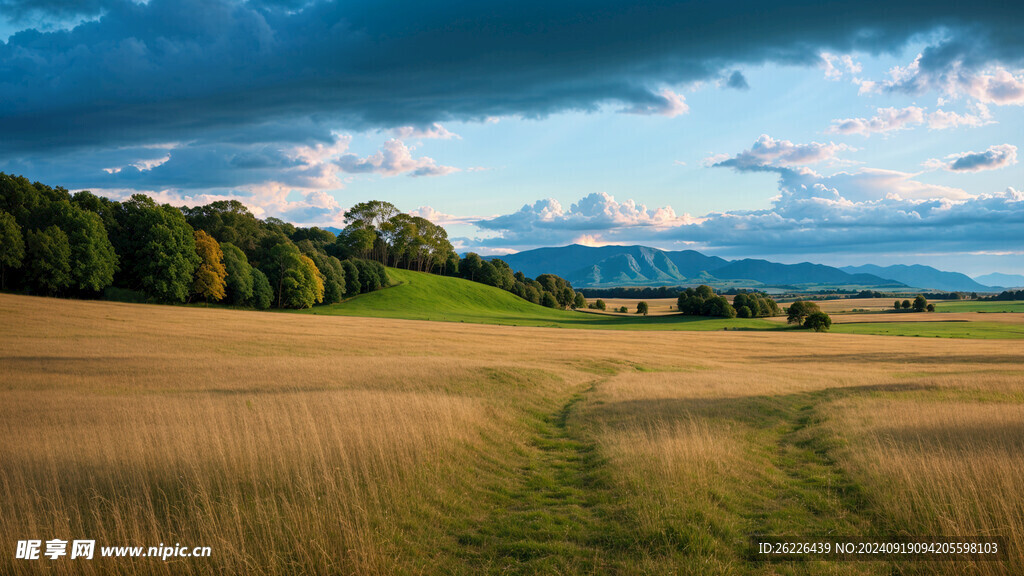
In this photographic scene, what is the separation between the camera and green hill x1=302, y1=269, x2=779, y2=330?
292 feet

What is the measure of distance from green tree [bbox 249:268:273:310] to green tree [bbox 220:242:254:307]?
2.43 feet

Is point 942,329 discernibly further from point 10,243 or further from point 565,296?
point 10,243

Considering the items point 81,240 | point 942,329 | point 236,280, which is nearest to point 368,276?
point 236,280

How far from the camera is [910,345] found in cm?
5731

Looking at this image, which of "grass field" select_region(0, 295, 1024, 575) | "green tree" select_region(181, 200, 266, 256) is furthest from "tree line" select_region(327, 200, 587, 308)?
"grass field" select_region(0, 295, 1024, 575)

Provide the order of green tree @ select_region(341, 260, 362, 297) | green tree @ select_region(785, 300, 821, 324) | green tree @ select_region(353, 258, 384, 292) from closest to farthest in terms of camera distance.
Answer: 1. green tree @ select_region(785, 300, 821, 324)
2. green tree @ select_region(341, 260, 362, 297)
3. green tree @ select_region(353, 258, 384, 292)

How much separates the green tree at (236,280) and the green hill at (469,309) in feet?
29.6

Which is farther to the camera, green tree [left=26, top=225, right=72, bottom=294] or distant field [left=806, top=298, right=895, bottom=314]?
distant field [left=806, top=298, right=895, bottom=314]

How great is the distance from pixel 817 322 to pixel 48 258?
108m

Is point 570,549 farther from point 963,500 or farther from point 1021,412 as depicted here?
point 1021,412

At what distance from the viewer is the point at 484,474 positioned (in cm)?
1084

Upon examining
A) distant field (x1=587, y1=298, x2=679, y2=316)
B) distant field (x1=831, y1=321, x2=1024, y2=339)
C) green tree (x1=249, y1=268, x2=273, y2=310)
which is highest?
green tree (x1=249, y1=268, x2=273, y2=310)

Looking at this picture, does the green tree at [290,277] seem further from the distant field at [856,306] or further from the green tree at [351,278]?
the distant field at [856,306]

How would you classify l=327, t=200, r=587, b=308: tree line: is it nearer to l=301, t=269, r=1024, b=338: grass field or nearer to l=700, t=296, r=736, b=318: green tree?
l=301, t=269, r=1024, b=338: grass field
